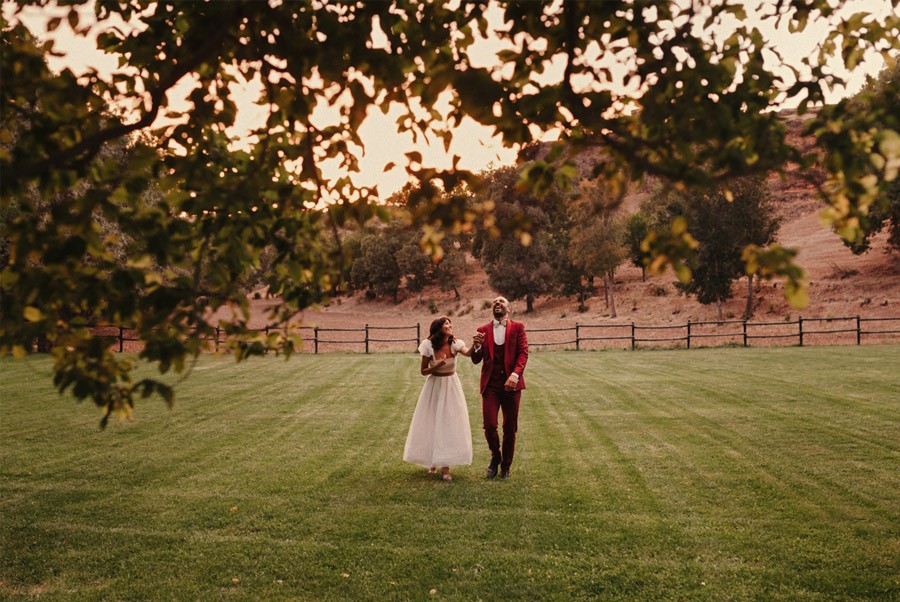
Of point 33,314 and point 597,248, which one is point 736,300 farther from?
point 33,314

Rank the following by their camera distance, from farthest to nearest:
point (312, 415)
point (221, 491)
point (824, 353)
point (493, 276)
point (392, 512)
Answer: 1. point (493, 276)
2. point (824, 353)
3. point (312, 415)
4. point (221, 491)
5. point (392, 512)

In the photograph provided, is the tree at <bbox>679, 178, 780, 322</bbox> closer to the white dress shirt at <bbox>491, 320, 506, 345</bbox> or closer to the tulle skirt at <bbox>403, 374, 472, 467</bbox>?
the white dress shirt at <bbox>491, 320, 506, 345</bbox>

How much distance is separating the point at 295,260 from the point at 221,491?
486 cm

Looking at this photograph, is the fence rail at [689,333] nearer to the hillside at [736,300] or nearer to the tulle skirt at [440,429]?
the hillside at [736,300]

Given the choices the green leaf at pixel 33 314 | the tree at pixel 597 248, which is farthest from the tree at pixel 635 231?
the green leaf at pixel 33 314

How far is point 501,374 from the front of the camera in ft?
27.0

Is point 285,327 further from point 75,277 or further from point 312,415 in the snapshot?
point 312,415

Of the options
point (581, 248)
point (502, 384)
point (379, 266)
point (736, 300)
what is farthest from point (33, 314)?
point (379, 266)

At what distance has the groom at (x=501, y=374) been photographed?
26.7 ft

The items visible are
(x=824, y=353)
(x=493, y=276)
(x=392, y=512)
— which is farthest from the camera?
(x=493, y=276)

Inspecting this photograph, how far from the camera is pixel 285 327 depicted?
12.7ft

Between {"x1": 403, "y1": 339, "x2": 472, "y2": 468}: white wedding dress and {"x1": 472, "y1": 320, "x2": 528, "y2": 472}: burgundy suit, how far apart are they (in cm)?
30

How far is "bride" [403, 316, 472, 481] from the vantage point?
26.6ft

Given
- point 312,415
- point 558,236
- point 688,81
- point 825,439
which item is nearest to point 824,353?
point 825,439
